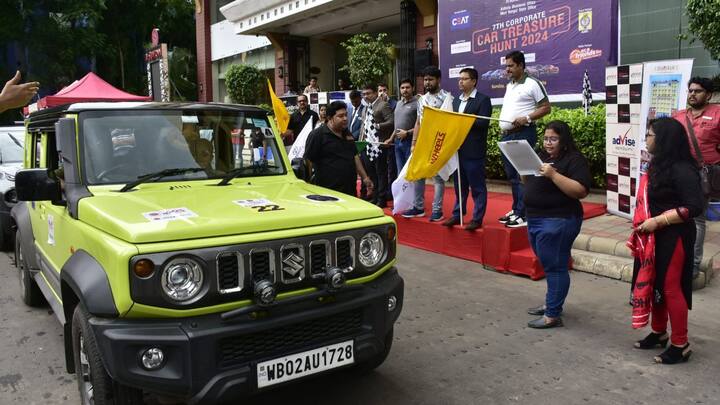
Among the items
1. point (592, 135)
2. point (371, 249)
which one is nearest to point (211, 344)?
point (371, 249)

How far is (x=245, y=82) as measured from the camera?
67.4 ft

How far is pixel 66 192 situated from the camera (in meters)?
3.55

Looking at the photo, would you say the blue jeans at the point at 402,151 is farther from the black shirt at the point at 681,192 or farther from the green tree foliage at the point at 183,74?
the green tree foliage at the point at 183,74

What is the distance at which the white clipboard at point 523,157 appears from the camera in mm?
4361

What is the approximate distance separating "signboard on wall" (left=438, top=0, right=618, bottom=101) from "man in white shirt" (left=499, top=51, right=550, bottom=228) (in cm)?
405

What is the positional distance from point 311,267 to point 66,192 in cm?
169

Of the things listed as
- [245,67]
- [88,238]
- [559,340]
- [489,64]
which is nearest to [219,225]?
[88,238]

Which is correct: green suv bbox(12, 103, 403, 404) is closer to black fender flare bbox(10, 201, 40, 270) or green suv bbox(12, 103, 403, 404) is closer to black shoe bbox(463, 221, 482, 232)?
black fender flare bbox(10, 201, 40, 270)

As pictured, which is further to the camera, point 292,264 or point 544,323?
point 544,323

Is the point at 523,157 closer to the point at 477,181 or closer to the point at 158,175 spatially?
the point at 477,181

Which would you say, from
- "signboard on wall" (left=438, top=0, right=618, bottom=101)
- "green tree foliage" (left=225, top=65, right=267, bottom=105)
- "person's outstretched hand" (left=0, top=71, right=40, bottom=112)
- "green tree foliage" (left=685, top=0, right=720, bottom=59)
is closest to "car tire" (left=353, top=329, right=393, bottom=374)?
"person's outstretched hand" (left=0, top=71, right=40, bottom=112)

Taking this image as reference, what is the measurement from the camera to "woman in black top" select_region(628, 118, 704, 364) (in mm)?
3746

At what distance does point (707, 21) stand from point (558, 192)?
4101 millimetres

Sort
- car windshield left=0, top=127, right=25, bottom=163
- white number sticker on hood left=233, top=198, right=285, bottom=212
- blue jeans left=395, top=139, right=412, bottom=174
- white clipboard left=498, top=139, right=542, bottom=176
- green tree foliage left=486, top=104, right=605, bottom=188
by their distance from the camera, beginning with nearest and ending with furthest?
white number sticker on hood left=233, top=198, right=285, bottom=212 < white clipboard left=498, top=139, right=542, bottom=176 < blue jeans left=395, top=139, right=412, bottom=174 < green tree foliage left=486, top=104, right=605, bottom=188 < car windshield left=0, top=127, right=25, bottom=163
